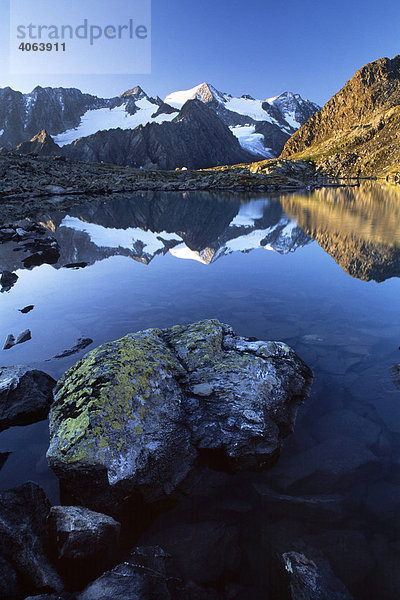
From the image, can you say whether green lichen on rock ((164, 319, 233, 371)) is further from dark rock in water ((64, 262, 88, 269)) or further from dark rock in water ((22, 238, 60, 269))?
dark rock in water ((22, 238, 60, 269))

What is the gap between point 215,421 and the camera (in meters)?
6.89

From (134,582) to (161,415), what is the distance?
110 inches

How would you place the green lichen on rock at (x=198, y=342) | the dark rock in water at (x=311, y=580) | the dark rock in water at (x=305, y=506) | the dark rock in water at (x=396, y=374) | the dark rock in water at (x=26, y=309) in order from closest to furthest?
the dark rock in water at (x=311, y=580)
the dark rock in water at (x=305, y=506)
the green lichen on rock at (x=198, y=342)
the dark rock in water at (x=396, y=374)
the dark rock in water at (x=26, y=309)

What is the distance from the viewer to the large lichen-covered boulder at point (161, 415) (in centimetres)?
553

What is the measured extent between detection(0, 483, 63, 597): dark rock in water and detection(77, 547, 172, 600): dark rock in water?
582 mm

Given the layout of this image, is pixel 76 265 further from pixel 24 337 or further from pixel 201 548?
pixel 201 548

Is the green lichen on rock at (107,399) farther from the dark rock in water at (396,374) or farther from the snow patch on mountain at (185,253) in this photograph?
the snow patch on mountain at (185,253)

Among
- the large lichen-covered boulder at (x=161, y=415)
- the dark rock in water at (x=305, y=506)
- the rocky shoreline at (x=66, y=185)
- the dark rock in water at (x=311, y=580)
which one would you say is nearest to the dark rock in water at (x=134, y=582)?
→ the large lichen-covered boulder at (x=161, y=415)

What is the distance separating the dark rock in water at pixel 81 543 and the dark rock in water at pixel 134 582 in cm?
34

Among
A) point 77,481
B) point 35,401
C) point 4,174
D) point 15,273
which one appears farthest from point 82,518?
point 4,174

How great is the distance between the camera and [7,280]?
59.0ft

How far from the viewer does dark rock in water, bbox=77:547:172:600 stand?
398cm

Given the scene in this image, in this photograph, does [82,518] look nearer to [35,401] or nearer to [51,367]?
[35,401]

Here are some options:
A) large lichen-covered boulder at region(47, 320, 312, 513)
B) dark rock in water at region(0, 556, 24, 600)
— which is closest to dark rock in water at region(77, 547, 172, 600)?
dark rock in water at region(0, 556, 24, 600)
